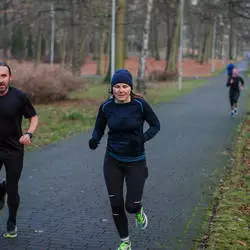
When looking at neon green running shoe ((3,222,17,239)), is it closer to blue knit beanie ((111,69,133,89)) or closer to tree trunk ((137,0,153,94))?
blue knit beanie ((111,69,133,89))

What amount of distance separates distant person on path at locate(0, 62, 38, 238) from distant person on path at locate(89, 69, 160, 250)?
83 centimetres

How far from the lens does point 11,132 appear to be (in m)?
5.19

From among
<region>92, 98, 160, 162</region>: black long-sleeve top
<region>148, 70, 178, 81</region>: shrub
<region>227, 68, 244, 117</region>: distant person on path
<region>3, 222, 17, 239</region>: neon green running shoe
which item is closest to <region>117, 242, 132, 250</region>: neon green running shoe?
<region>92, 98, 160, 162</region>: black long-sleeve top

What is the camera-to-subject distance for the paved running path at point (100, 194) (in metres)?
5.48

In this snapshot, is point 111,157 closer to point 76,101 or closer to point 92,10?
point 76,101

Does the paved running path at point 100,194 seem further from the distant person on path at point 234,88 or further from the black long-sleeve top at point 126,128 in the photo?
the distant person on path at point 234,88

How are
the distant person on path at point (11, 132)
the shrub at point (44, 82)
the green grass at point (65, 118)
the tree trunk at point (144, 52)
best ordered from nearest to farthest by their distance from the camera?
the distant person on path at point (11, 132)
the green grass at point (65, 118)
the shrub at point (44, 82)
the tree trunk at point (144, 52)

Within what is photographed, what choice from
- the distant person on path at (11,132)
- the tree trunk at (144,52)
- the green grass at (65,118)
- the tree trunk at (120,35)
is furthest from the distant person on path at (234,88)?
the distant person on path at (11,132)

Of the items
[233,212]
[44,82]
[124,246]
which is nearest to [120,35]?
[44,82]

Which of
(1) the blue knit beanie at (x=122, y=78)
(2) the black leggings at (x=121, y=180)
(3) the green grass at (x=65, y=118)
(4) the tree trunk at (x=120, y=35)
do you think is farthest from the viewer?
(4) the tree trunk at (x=120, y=35)

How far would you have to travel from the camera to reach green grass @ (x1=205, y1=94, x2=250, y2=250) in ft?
17.7

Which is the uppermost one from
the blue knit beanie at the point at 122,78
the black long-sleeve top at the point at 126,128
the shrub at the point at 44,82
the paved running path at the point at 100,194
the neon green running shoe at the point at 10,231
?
the blue knit beanie at the point at 122,78

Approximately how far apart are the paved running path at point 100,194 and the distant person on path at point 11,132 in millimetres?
452

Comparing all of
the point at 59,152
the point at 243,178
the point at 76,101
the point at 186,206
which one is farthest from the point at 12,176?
the point at 76,101
